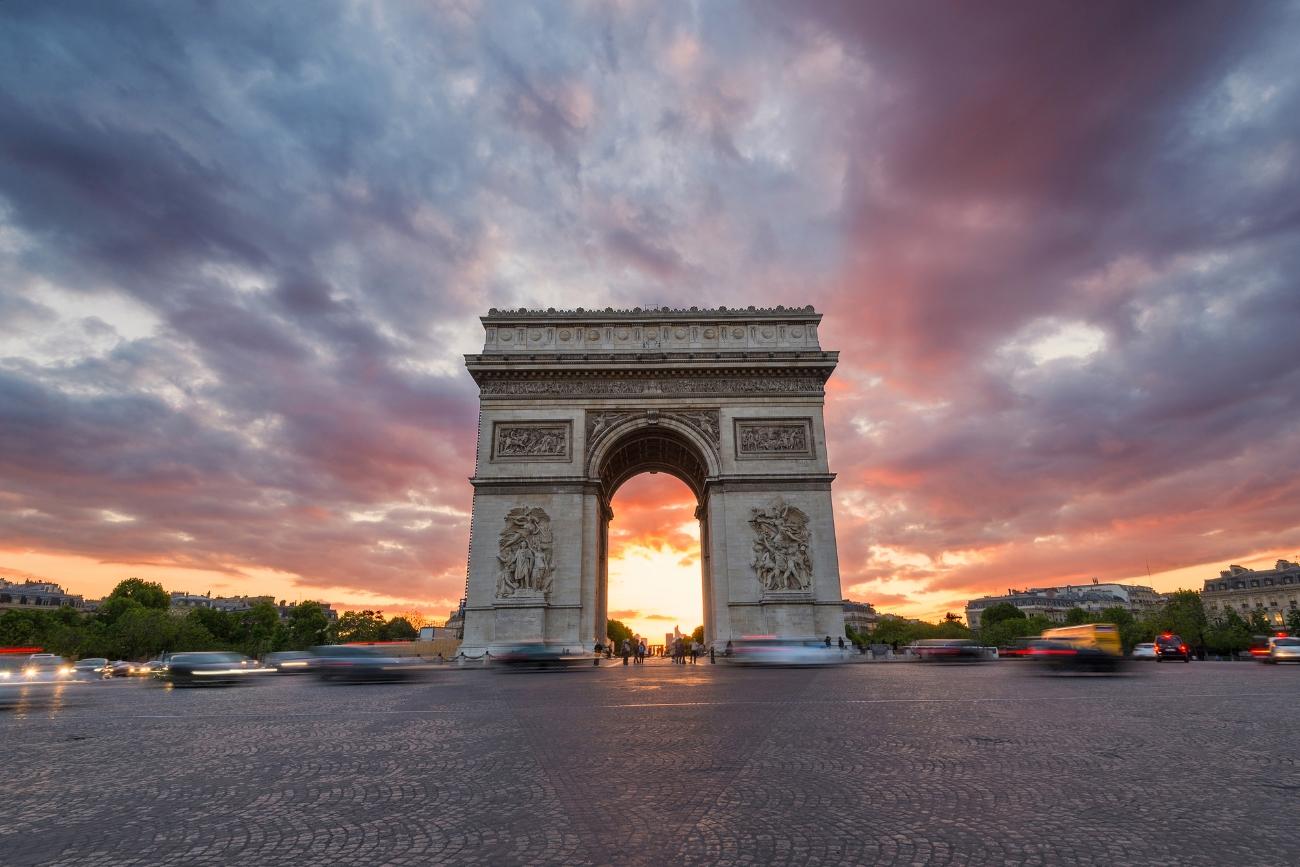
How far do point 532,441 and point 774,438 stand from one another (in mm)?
10742

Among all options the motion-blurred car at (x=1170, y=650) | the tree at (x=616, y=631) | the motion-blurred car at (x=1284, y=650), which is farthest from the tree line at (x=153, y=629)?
the motion-blurred car at (x=1284, y=650)

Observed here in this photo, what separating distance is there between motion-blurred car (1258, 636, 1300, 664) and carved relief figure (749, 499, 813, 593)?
16.3 metres

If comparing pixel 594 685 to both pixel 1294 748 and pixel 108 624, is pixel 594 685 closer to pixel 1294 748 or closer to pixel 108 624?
pixel 1294 748

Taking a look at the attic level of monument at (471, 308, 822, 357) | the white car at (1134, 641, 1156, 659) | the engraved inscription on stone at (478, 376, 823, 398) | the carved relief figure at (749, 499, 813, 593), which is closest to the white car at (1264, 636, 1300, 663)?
the white car at (1134, 641, 1156, 659)

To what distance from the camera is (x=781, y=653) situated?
22547 mm

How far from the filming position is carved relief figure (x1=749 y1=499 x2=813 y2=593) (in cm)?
2767

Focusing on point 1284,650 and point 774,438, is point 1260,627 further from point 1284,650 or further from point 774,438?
point 774,438

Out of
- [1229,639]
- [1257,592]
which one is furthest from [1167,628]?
[1257,592]

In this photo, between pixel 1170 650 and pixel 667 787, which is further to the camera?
pixel 1170 650

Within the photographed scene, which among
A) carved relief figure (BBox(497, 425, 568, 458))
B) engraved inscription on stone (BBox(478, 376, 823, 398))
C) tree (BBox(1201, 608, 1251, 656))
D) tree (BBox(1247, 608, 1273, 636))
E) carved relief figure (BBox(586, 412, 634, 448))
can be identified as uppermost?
engraved inscription on stone (BBox(478, 376, 823, 398))

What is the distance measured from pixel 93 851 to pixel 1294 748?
8157 mm

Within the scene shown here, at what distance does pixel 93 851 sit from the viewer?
10.1 ft

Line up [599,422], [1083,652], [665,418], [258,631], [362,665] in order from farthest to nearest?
[258,631] → [665,418] → [599,422] → [362,665] → [1083,652]

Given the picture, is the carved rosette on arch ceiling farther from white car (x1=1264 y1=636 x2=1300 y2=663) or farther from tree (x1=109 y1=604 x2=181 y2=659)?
tree (x1=109 y1=604 x2=181 y2=659)
